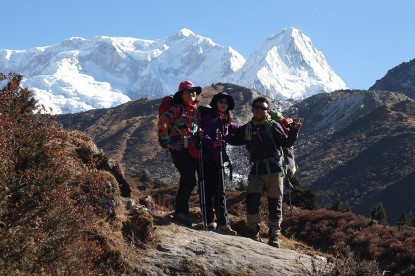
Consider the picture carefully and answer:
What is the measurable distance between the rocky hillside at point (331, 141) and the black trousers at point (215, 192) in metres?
60.1

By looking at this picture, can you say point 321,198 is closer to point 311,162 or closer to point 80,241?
point 311,162

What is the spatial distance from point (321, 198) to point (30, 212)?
7533cm

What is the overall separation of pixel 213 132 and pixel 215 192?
0.97 metres

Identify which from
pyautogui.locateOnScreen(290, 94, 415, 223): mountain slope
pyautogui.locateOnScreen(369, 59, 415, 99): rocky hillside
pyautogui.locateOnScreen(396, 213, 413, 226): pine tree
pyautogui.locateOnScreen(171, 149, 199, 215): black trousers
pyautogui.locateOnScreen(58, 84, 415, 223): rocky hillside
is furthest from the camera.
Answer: pyautogui.locateOnScreen(369, 59, 415, 99): rocky hillside

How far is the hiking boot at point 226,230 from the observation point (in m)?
8.31

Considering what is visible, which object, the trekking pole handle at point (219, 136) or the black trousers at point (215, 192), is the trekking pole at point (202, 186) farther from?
the trekking pole handle at point (219, 136)

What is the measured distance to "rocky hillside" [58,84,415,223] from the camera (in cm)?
8231

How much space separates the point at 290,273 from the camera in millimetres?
6969

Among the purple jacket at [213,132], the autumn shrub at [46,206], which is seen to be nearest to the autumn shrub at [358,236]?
the purple jacket at [213,132]

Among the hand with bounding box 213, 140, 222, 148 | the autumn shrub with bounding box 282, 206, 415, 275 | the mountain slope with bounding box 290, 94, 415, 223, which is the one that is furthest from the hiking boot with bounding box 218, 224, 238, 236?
the mountain slope with bounding box 290, 94, 415, 223

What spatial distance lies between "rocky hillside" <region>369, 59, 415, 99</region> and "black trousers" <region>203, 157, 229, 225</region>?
177 m

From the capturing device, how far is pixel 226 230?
8.38 metres

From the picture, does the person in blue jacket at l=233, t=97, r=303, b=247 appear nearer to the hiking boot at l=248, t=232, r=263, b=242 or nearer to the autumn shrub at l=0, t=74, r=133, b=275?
the hiking boot at l=248, t=232, r=263, b=242

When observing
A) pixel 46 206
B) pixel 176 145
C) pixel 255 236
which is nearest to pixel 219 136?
pixel 176 145
